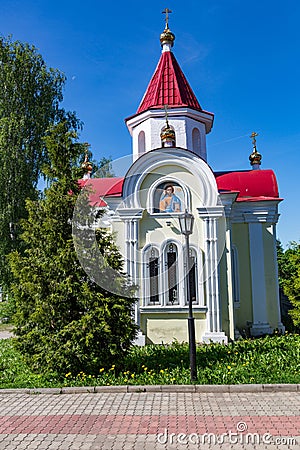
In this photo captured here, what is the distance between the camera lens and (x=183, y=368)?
8438mm

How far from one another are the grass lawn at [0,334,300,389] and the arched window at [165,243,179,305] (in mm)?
1638

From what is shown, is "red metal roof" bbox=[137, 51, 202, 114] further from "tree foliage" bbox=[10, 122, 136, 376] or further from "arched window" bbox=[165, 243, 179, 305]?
"tree foliage" bbox=[10, 122, 136, 376]

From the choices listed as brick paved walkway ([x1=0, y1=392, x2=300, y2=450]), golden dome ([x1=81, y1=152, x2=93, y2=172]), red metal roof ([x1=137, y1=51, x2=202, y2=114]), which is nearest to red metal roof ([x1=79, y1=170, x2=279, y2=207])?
golden dome ([x1=81, y1=152, x2=93, y2=172])

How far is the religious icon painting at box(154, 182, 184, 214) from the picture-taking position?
12484mm

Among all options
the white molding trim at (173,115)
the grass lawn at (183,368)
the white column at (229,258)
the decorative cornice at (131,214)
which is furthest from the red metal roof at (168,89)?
the grass lawn at (183,368)

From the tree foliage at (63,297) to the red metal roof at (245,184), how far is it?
5.22 meters

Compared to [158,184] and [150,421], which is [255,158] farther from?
[150,421]

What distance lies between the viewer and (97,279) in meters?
8.27

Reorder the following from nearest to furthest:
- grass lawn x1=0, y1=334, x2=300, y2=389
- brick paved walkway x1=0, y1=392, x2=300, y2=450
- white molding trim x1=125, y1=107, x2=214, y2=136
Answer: brick paved walkway x1=0, y1=392, x2=300, y2=450 → grass lawn x1=0, y1=334, x2=300, y2=389 → white molding trim x1=125, y1=107, x2=214, y2=136

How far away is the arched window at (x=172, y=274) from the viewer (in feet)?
40.4

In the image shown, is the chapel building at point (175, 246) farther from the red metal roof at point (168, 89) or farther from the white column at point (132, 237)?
the red metal roof at point (168, 89)

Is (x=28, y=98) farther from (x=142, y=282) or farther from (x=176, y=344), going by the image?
(x=176, y=344)

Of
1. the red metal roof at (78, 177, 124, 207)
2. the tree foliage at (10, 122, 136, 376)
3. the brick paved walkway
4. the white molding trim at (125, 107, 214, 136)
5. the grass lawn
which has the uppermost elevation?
the white molding trim at (125, 107, 214, 136)

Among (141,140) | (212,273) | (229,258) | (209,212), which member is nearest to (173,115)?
(141,140)
